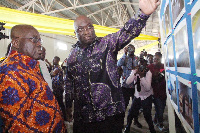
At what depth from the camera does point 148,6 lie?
3.63 feet

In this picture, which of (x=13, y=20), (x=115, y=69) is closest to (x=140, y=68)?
(x=115, y=69)

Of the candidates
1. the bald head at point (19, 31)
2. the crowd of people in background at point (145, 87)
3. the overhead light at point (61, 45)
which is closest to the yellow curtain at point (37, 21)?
the crowd of people in background at point (145, 87)

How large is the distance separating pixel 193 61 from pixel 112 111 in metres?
0.82

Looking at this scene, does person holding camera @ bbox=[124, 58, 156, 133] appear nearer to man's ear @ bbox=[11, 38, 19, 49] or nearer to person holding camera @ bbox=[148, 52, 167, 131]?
person holding camera @ bbox=[148, 52, 167, 131]

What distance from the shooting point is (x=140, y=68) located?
2.79 metres

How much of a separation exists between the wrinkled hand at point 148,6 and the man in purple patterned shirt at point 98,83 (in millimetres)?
213

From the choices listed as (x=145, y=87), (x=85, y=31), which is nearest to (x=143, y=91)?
(x=145, y=87)

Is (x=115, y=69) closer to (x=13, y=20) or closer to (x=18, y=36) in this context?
(x=18, y=36)

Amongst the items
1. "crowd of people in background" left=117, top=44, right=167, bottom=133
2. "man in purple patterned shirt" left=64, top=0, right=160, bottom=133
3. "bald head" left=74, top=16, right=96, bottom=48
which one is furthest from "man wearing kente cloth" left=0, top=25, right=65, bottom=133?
"crowd of people in background" left=117, top=44, right=167, bottom=133

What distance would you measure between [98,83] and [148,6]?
79 centimetres

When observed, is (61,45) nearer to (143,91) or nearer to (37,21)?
(37,21)

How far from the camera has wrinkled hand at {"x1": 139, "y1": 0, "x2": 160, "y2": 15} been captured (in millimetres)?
1100

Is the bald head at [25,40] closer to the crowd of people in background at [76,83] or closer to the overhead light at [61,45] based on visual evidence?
the crowd of people in background at [76,83]

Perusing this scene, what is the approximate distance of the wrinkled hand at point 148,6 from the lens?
1100 millimetres
